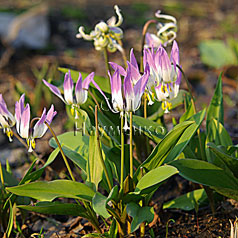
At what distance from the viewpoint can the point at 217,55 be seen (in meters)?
5.38

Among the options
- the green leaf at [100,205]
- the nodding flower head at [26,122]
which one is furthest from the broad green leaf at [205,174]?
the nodding flower head at [26,122]

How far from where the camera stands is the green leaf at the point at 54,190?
5.67ft

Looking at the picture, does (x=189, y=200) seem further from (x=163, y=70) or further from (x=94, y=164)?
(x=163, y=70)

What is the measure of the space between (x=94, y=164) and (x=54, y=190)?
263mm

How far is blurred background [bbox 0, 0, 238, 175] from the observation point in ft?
13.4

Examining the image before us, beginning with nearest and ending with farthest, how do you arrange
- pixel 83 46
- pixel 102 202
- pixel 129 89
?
pixel 129 89
pixel 102 202
pixel 83 46

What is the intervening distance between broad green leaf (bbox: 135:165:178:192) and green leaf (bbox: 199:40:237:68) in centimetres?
378

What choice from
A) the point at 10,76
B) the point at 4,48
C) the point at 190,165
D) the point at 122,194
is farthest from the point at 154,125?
the point at 4,48

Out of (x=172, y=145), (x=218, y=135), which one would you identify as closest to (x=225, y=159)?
(x=172, y=145)

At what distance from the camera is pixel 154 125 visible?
2047 mm

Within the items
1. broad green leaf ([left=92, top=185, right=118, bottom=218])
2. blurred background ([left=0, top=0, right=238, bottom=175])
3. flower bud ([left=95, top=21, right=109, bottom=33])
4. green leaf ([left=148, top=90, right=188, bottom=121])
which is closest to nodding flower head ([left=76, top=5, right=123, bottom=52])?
flower bud ([left=95, top=21, right=109, bottom=33])

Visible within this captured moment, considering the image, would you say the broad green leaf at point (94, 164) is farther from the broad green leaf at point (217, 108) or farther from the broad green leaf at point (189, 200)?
the broad green leaf at point (217, 108)

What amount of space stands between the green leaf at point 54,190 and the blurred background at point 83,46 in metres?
1.37

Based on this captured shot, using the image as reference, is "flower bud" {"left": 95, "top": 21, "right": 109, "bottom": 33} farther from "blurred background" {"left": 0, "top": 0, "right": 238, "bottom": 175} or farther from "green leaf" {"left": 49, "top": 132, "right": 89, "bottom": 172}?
"blurred background" {"left": 0, "top": 0, "right": 238, "bottom": 175}
